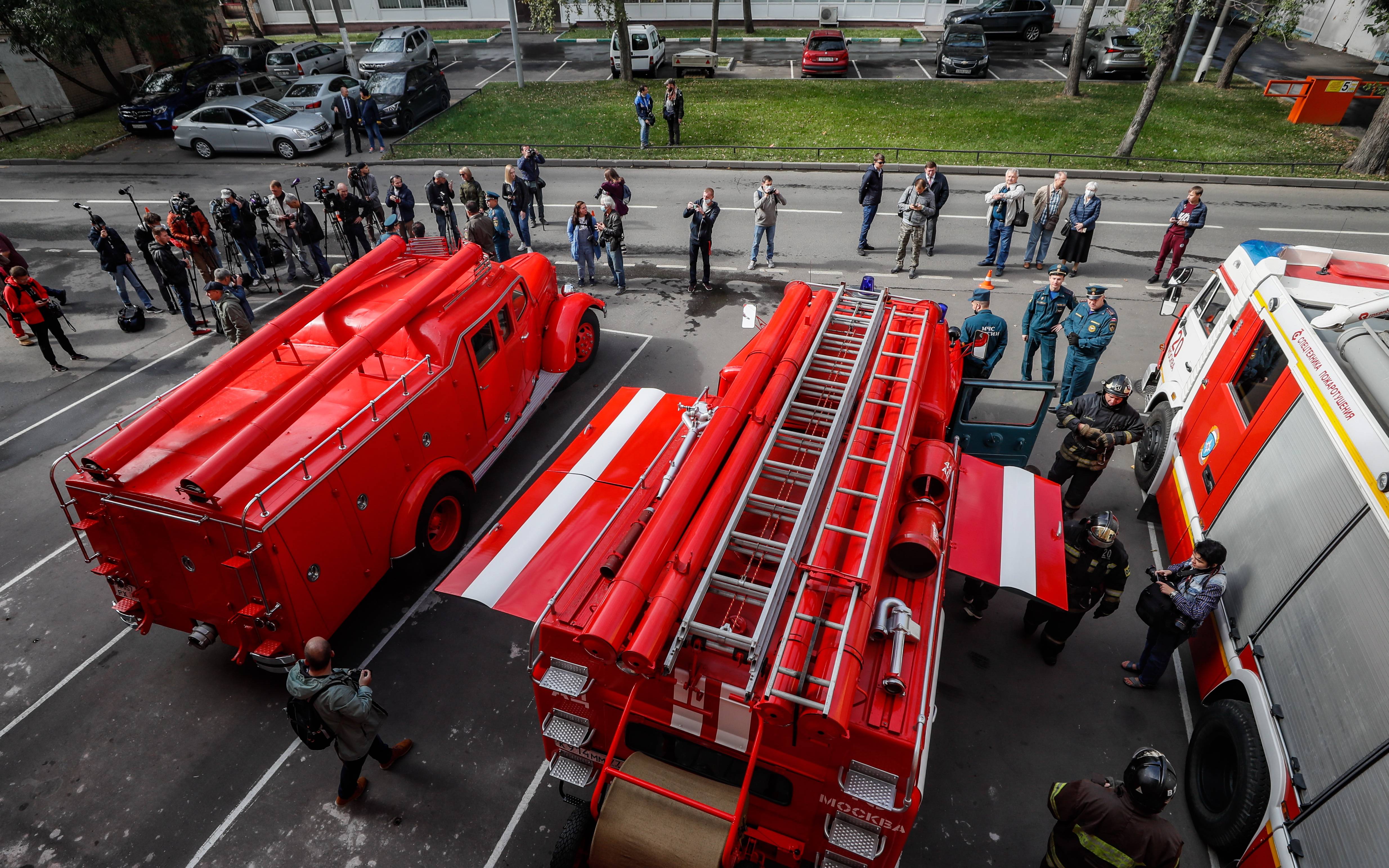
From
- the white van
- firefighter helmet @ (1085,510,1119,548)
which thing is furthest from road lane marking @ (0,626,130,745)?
the white van

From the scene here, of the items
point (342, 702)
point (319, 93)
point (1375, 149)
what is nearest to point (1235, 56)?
point (1375, 149)

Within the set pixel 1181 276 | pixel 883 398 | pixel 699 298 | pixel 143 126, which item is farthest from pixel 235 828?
pixel 143 126

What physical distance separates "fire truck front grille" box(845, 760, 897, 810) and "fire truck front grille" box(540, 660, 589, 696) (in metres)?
1.70

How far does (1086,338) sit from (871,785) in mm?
7385

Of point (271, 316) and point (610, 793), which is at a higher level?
point (610, 793)

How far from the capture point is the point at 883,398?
6.09 m

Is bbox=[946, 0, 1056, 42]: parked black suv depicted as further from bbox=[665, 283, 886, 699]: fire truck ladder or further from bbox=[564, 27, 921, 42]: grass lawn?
bbox=[665, 283, 886, 699]: fire truck ladder

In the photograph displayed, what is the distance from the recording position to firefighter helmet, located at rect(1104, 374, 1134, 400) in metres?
7.40

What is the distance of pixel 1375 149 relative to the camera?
17922mm

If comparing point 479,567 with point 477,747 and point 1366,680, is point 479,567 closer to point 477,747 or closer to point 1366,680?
point 477,747

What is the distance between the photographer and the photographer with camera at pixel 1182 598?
575 centimetres

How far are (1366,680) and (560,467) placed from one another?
569cm

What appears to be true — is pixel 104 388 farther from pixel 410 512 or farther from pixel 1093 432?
pixel 1093 432

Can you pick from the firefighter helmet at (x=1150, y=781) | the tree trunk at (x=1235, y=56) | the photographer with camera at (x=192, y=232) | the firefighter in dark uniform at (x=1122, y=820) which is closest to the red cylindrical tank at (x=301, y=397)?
the firefighter in dark uniform at (x=1122, y=820)
